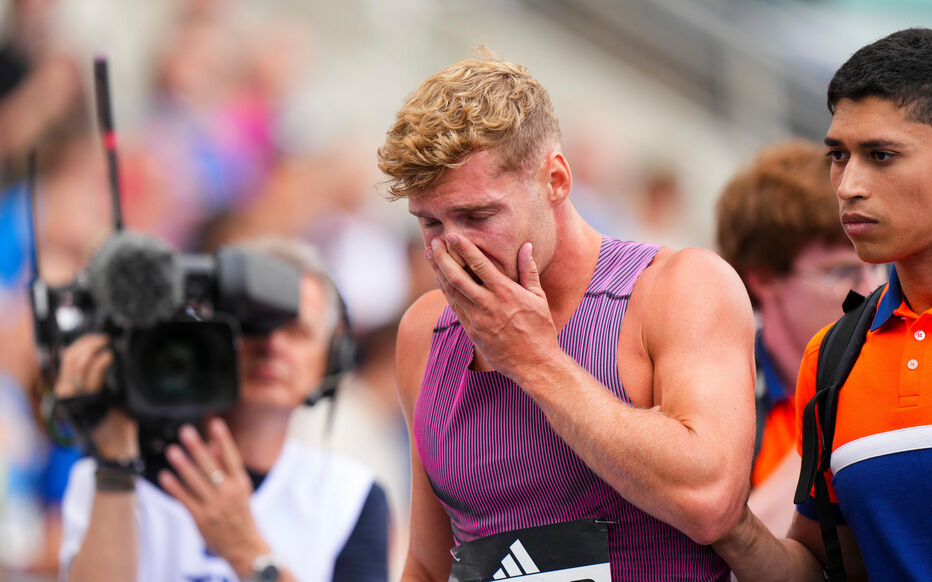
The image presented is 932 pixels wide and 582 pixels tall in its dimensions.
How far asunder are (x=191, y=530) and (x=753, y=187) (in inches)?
77.0

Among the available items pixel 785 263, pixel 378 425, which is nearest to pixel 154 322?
pixel 378 425

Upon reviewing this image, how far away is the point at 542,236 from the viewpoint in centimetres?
168

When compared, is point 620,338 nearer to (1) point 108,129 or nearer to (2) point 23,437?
(1) point 108,129

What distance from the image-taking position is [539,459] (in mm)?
1626

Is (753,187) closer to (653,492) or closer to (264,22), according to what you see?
(653,492)

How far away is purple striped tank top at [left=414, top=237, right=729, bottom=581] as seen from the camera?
62.9 inches

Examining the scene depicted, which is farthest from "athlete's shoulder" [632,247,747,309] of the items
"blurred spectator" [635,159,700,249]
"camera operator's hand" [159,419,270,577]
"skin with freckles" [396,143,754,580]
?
"blurred spectator" [635,159,700,249]

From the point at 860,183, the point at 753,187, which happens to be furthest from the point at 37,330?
the point at 860,183

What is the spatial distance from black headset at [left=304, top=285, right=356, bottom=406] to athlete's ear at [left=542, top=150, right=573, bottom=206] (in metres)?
1.91

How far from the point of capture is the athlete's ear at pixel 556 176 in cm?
171

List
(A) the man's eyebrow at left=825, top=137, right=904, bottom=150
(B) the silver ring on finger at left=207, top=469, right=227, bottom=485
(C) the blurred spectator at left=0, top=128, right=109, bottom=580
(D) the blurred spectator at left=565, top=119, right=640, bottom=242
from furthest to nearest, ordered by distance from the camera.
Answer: (D) the blurred spectator at left=565, top=119, right=640, bottom=242
(C) the blurred spectator at left=0, top=128, right=109, bottom=580
(B) the silver ring on finger at left=207, top=469, right=227, bottom=485
(A) the man's eyebrow at left=825, top=137, right=904, bottom=150

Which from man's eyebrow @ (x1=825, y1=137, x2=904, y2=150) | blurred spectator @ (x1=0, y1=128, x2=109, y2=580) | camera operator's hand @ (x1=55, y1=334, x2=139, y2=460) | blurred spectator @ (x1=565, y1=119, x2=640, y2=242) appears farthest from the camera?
blurred spectator @ (x1=565, y1=119, x2=640, y2=242)

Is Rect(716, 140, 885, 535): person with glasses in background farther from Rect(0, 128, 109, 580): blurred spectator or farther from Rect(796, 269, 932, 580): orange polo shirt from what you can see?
Rect(0, 128, 109, 580): blurred spectator

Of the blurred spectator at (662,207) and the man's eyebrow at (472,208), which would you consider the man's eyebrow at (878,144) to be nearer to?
the man's eyebrow at (472,208)
